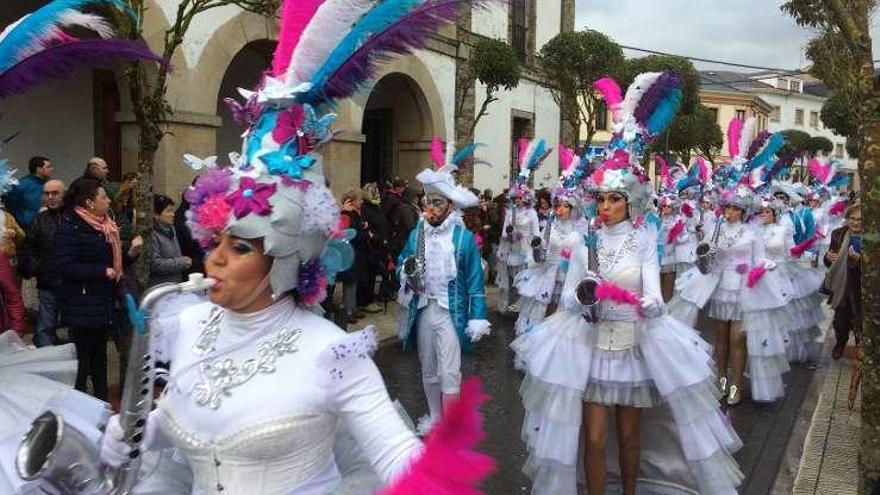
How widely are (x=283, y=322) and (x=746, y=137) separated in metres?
7.70

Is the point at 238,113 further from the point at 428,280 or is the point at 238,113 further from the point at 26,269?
the point at 26,269

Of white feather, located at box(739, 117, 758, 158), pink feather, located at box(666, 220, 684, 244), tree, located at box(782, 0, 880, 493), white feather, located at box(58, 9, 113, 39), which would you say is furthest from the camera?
pink feather, located at box(666, 220, 684, 244)

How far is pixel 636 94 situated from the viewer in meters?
5.35

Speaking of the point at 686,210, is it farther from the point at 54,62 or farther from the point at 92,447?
the point at 92,447

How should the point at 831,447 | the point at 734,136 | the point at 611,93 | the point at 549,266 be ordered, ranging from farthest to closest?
1. the point at 549,266
2. the point at 734,136
3. the point at 831,447
4. the point at 611,93

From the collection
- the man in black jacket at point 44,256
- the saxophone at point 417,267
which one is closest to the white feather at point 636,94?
the saxophone at point 417,267

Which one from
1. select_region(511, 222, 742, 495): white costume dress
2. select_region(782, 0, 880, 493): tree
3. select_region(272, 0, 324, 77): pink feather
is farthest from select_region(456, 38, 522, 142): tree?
select_region(272, 0, 324, 77): pink feather

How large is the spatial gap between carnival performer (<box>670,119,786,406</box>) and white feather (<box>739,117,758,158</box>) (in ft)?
2.62

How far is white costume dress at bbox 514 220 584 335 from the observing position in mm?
9312

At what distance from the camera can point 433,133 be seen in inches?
685

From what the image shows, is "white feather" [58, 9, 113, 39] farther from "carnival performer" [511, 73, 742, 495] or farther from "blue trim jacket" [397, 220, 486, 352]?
"blue trim jacket" [397, 220, 486, 352]

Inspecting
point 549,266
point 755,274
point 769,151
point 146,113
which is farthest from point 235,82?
point 755,274

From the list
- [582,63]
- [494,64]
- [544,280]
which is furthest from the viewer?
[582,63]

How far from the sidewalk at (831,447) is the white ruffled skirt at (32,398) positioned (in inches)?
164
